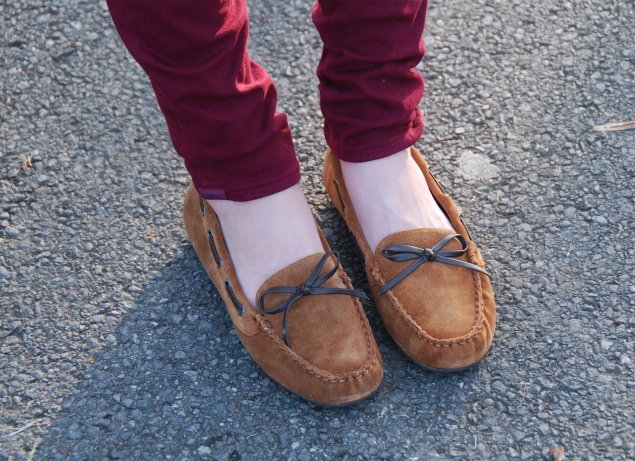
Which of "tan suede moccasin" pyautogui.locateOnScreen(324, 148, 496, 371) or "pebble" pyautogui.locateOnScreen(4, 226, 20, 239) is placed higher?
"pebble" pyautogui.locateOnScreen(4, 226, 20, 239)

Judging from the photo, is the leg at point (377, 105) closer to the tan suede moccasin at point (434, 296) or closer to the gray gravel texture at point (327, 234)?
the tan suede moccasin at point (434, 296)

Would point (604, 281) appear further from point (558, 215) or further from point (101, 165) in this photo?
point (101, 165)

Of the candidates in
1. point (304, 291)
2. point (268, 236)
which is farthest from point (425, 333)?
point (268, 236)

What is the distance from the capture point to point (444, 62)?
2.12 metres

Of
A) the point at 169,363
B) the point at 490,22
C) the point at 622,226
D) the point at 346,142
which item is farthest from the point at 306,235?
the point at 490,22

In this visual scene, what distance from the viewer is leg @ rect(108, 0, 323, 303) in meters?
1.18

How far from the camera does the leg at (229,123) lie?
3.89ft

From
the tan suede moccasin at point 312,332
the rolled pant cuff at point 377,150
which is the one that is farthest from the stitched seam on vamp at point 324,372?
the rolled pant cuff at point 377,150

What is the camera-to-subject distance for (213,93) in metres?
1.26

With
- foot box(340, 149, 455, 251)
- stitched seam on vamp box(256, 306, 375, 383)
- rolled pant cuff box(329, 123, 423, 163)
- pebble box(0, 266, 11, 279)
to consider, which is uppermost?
rolled pant cuff box(329, 123, 423, 163)

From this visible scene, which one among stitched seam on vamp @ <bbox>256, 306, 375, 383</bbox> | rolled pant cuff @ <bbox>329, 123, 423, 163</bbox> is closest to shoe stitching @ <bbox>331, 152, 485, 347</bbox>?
stitched seam on vamp @ <bbox>256, 306, 375, 383</bbox>

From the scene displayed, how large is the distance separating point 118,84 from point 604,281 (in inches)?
56.3

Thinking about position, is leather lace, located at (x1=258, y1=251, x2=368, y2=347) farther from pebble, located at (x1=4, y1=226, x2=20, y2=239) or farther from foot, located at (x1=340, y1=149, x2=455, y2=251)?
pebble, located at (x1=4, y1=226, x2=20, y2=239)

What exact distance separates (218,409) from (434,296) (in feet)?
1.61
